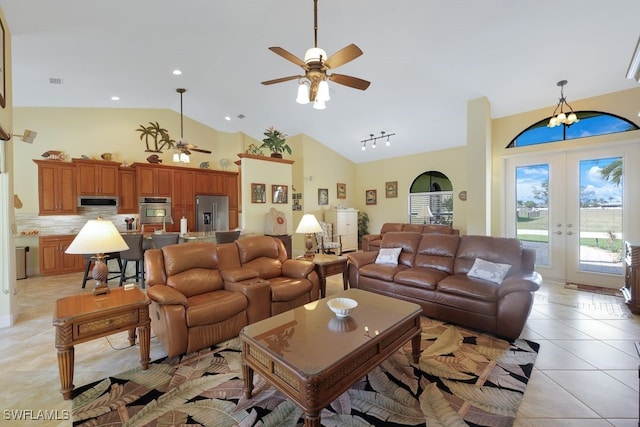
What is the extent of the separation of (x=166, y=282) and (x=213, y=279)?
18.3 inches

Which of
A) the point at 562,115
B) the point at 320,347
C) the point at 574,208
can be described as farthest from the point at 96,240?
the point at 574,208

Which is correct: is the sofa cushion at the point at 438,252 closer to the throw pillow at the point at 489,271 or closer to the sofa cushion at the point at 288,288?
the throw pillow at the point at 489,271

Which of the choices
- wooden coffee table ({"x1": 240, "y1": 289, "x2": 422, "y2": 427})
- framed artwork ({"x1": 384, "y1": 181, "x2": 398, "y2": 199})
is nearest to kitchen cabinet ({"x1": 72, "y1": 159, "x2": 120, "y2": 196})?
wooden coffee table ({"x1": 240, "y1": 289, "x2": 422, "y2": 427})

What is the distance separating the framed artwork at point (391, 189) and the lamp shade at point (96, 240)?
23.3ft

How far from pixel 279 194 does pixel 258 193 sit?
1.75 ft

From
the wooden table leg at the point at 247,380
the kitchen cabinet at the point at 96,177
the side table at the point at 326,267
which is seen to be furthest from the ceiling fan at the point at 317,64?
the kitchen cabinet at the point at 96,177

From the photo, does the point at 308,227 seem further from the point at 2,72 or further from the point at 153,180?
the point at 153,180

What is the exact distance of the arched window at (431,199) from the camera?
23.7ft

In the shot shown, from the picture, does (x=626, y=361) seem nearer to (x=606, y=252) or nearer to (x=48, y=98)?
(x=606, y=252)

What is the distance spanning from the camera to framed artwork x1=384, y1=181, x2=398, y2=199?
8.10 meters

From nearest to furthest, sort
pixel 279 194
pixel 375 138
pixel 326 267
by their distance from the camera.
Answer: pixel 326 267 < pixel 279 194 < pixel 375 138

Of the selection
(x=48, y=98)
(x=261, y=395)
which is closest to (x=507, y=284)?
(x=261, y=395)

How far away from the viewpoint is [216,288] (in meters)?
3.02

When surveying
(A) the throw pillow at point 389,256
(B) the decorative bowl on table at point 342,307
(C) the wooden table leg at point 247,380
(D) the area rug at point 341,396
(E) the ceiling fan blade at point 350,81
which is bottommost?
(D) the area rug at point 341,396
